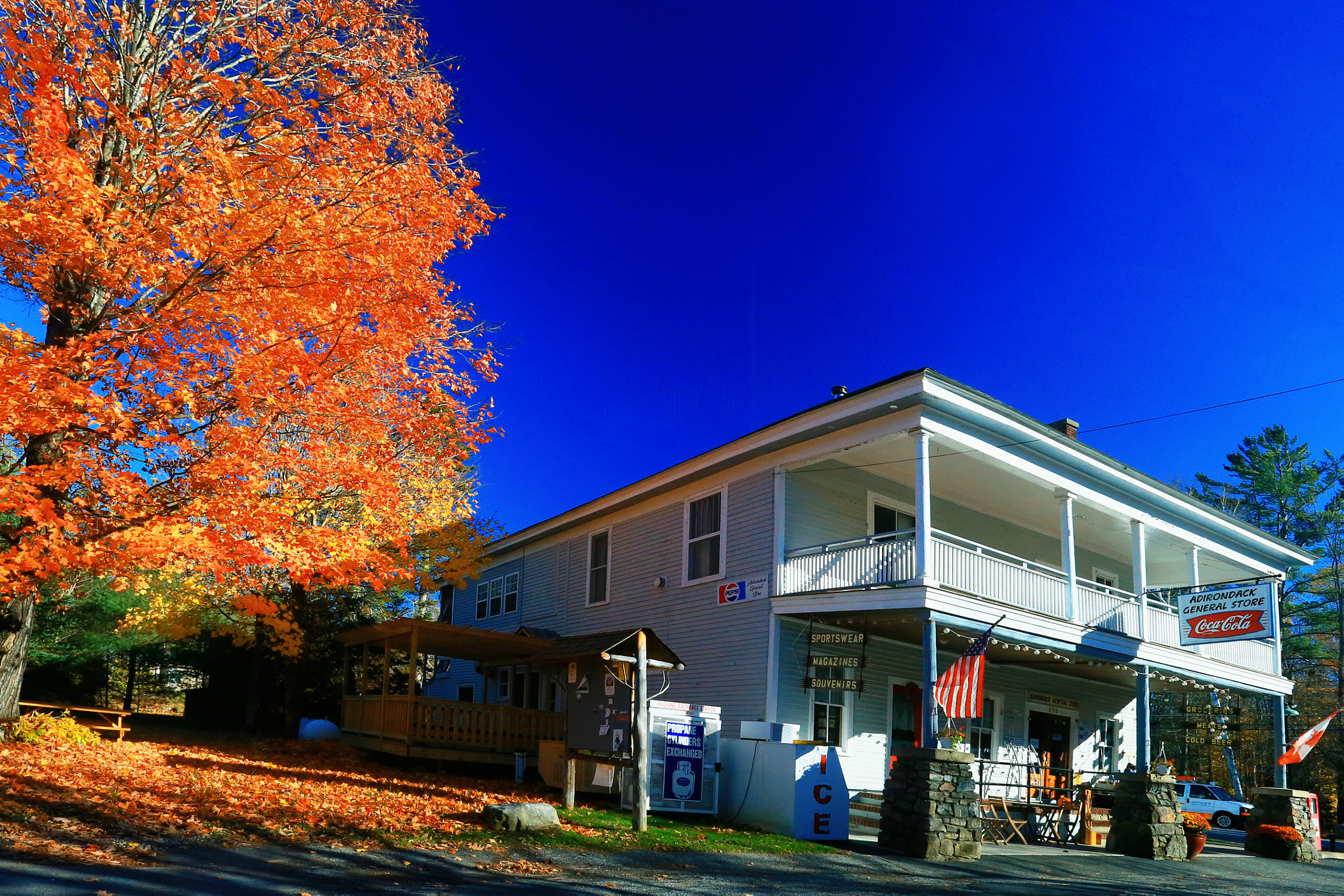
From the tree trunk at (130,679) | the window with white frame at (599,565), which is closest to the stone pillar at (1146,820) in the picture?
the window with white frame at (599,565)

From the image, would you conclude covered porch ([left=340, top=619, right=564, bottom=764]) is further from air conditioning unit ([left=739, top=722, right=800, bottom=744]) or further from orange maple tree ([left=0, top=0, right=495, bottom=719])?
orange maple tree ([left=0, top=0, right=495, bottom=719])

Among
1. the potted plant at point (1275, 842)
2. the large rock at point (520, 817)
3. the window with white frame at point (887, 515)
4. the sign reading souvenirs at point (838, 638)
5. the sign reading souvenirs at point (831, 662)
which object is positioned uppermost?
the window with white frame at point (887, 515)

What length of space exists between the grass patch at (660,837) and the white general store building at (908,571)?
2.79 metres

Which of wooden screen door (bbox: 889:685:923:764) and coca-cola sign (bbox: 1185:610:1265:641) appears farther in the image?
wooden screen door (bbox: 889:685:923:764)

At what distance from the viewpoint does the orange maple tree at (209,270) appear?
10.2 m

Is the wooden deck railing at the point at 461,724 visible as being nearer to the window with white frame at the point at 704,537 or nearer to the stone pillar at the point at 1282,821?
the window with white frame at the point at 704,537

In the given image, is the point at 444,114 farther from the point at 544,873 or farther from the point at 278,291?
the point at 544,873

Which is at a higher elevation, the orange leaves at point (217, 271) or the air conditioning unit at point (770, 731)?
the orange leaves at point (217, 271)

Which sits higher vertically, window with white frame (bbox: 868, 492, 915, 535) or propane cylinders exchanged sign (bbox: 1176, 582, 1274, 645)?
window with white frame (bbox: 868, 492, 915, 535)

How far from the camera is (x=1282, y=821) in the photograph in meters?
19.6

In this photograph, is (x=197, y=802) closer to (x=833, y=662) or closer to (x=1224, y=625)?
(x=833, y=662)

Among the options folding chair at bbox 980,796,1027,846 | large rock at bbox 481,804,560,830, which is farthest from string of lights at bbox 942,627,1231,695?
large rock at bbox 481,804,560,830

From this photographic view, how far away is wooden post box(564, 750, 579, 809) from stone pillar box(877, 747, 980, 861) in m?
4.45

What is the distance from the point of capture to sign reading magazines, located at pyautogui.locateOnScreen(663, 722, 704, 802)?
48.8 feet
